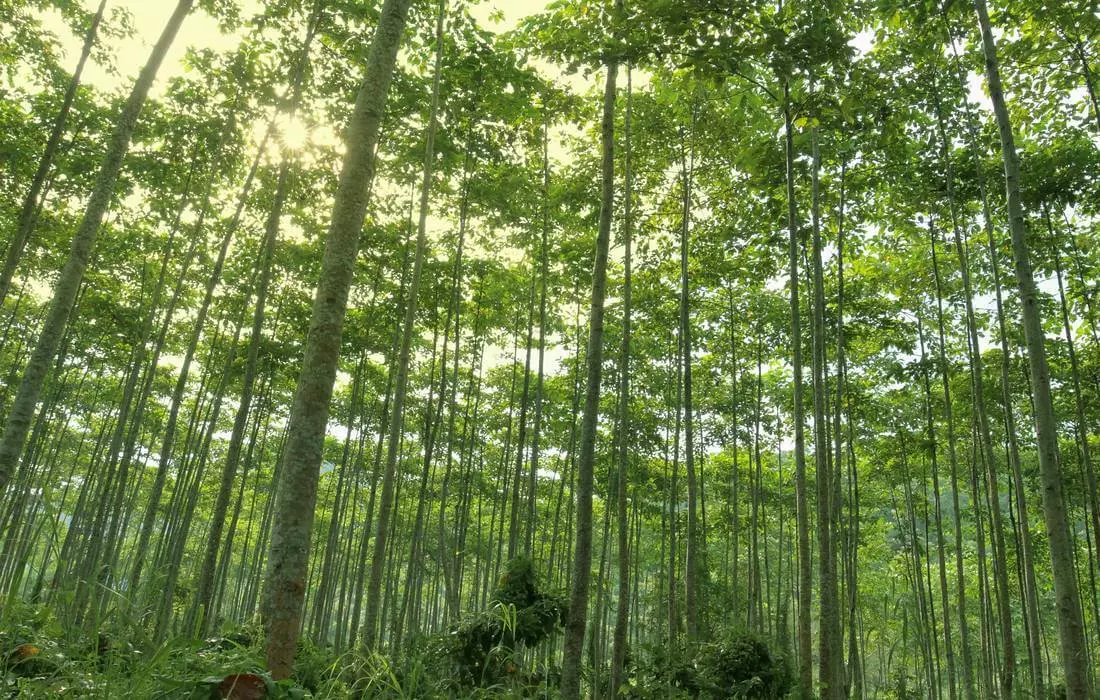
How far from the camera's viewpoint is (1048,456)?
5.00m

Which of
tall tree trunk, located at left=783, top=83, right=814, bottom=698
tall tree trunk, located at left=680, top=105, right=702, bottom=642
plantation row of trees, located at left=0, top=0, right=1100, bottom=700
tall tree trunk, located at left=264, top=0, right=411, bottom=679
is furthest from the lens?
tall tree trunk, located at left=680, top=105, right=702, bottom=642

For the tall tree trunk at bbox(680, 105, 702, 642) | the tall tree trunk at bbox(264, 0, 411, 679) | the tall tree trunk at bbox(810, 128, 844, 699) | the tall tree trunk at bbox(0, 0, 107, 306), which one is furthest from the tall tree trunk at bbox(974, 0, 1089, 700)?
the tall tree trunk at bbox(0, 0, 107, 306)

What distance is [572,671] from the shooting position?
18.3ft

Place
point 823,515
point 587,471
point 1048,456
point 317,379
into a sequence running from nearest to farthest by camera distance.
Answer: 1. point 317,379
2. point 1048,456
3. point 587,471
4. point 823,515

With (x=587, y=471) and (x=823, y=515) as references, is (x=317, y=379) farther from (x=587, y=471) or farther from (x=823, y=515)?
(x=823, y=515)

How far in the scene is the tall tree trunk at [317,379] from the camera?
302 cm

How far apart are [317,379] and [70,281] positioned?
11.3 feet

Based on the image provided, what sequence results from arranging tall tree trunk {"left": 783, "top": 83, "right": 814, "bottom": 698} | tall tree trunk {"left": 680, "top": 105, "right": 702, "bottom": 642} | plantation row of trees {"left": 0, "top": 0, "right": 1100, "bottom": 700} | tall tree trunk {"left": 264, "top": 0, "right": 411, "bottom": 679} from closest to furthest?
1. tall tree trunk {"left": 264, "top": 0, "right": 411, "bottom": 679}
2. plantation row of trees {"left": 0, "top": 0, "right": 1100, "bottom": 700}
3. tall tree trunk {"left": 783, "top": 83, "right": 814, "bottom": 698}
4. tall tree trunk {"left": 680, "top": 105, "right": 702, "bottom": 642}

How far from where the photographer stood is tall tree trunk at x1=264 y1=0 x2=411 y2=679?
9.92 feet

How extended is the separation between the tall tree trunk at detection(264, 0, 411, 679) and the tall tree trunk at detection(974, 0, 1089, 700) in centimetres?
510

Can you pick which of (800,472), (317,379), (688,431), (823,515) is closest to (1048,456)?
(823,515)

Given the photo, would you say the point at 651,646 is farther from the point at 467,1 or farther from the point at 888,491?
the point at 888,491

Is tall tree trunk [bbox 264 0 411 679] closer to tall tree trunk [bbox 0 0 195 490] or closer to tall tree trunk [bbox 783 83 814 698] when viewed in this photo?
tall tree trunk [bbox 0 0 195 490]

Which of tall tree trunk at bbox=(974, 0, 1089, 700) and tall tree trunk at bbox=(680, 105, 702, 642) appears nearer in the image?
tall tree trunk at bbox=(974, 0, 1089, 700)
